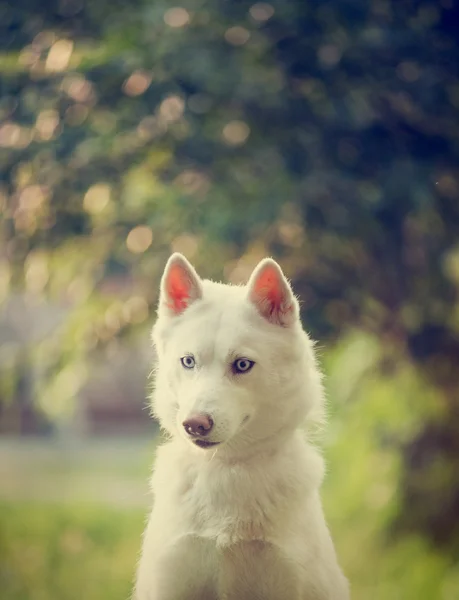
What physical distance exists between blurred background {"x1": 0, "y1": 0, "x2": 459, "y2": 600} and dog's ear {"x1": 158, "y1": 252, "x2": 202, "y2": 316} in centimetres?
77

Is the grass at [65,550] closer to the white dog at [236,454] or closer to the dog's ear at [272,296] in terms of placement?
the white dog at [236,454]

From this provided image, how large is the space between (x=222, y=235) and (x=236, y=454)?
2.85 ft

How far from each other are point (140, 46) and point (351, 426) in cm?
110

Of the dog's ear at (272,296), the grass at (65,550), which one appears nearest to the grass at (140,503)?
the grass at (65,550)

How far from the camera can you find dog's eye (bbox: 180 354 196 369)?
3.18ft

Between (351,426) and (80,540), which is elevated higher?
(351,426)

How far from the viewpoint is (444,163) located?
1.87 metres

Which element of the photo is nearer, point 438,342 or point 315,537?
point 315,537

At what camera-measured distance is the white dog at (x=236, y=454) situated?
3.07 feet

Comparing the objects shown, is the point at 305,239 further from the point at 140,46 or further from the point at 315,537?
the point at 315,537

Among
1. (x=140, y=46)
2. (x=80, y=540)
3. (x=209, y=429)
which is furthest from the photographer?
(x=80, y=540)

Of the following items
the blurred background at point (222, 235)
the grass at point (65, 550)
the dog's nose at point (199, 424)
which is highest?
the dog's nose at point (199, 424)

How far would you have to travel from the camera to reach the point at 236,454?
39.1 inches

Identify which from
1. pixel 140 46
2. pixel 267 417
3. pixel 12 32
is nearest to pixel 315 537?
pixel 267 417
